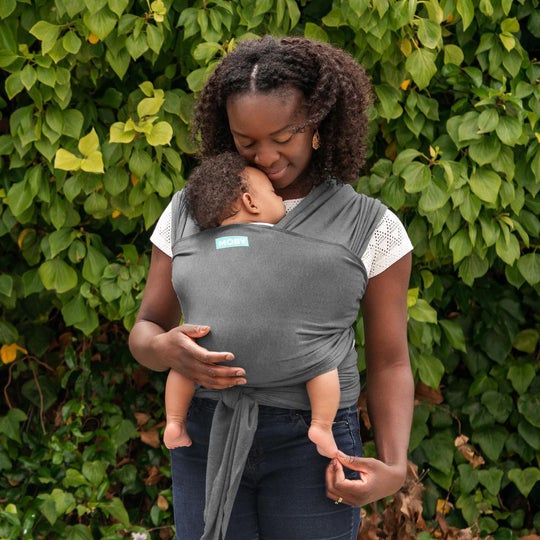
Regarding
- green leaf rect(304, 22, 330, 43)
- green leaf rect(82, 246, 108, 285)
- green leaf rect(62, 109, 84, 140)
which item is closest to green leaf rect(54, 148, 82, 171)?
green leaf rect(62, 109, 84, 140)

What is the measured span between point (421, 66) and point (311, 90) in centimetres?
128

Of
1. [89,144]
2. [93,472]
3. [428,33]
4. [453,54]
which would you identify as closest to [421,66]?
[428,33]

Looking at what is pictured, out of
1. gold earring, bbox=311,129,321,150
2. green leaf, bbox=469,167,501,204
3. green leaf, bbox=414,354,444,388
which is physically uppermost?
gold earring, bbox=311,129,321,150

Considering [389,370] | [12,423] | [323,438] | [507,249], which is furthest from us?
[12,423]

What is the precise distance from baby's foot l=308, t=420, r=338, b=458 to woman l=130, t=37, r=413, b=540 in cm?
3

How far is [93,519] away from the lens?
3371mm

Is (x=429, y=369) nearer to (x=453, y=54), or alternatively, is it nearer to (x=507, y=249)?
(x=507, y=249)

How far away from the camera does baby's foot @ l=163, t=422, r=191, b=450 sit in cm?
180

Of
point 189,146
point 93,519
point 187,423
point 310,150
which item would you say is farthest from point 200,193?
point 93,519

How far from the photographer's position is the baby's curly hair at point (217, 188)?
176 cm

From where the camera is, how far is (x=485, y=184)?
3074 millimetres

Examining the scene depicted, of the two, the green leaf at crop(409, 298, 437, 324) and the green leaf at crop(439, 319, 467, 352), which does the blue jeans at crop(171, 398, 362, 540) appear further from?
the green leaf at crop(439, 319, 467, 352)

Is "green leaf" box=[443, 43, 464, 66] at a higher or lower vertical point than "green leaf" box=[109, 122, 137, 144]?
lower

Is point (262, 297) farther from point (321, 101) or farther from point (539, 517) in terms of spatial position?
point (539, 517)
